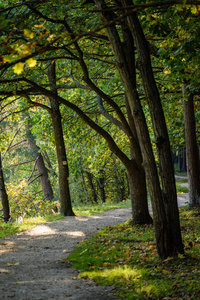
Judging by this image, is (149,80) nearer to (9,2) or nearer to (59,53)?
(9,2)

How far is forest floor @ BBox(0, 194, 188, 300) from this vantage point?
16.2ft

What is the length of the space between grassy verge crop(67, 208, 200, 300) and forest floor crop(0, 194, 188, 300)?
0.92ft

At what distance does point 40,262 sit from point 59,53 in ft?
20.7

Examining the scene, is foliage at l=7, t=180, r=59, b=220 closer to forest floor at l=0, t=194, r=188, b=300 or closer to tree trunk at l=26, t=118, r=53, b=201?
tree trunk at l=26, t=118, r=53, b=201

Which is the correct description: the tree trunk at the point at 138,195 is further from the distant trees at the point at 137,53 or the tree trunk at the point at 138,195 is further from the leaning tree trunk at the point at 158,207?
the leaning tree trunk at the point at 158,207

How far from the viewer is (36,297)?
4.76 metres

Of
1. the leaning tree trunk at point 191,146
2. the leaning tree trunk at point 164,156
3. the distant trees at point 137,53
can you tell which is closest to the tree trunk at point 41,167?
the distant trees at point 137,53

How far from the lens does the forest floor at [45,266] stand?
4.95 m

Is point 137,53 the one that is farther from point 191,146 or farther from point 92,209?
point 92,209

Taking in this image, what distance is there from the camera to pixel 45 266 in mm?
6645

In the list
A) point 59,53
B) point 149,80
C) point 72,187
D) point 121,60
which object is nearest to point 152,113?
point 149,80

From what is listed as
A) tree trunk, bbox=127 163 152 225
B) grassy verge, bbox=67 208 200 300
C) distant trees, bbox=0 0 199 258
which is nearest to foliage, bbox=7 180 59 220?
tree trunk, bbox=127 163 152 225

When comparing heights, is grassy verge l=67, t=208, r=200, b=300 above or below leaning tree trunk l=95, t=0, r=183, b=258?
below

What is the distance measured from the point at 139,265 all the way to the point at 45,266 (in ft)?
6.47
